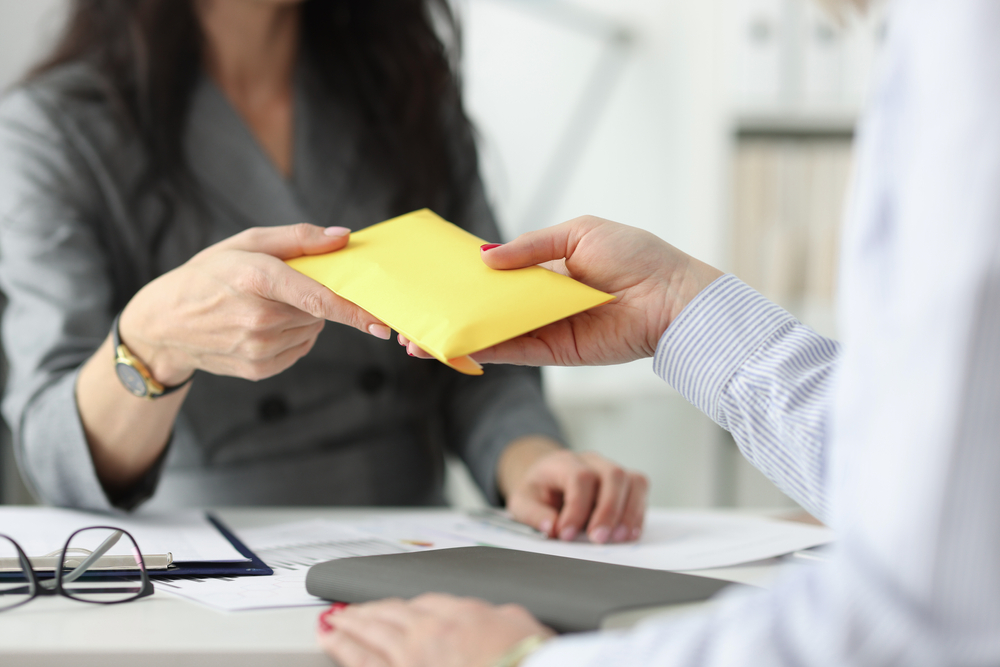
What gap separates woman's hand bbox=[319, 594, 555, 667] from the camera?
15.9 inches

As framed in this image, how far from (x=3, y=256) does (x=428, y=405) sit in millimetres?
554

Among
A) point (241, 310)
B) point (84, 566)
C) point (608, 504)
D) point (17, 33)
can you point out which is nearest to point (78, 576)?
point (84, 566)

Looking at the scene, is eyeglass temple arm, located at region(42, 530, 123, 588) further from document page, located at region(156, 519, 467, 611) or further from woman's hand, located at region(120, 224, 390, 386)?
woman's hand, located at region(120, 224, 390, 386)

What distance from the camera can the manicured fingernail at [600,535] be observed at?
0.73 meters

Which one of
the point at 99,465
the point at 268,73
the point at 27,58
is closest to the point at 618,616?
the point at 99,465

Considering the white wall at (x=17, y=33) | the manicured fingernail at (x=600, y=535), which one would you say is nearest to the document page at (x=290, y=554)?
the manicured fingernail at (x=600, y=535)

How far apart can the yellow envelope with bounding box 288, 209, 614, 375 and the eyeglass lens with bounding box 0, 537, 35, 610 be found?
289 millimetres

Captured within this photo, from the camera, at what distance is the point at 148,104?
1.02m

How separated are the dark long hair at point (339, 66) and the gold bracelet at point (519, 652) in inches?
32.9

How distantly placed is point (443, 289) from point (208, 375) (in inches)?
22.4

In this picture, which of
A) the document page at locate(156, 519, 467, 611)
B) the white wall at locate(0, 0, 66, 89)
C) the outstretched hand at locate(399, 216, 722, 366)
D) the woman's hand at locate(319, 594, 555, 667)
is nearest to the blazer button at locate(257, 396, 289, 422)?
the document page at locate(156, 519, 467, 611)

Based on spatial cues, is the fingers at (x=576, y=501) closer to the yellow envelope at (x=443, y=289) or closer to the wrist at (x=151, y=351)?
the yellow envelope at (x=443, y=289)

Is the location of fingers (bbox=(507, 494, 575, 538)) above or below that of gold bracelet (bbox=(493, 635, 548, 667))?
below

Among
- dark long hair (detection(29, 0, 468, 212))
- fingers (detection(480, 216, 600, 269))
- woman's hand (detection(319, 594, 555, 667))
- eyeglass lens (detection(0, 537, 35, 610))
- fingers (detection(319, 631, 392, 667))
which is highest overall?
dark long hair (detection(29, 0, 468, 212))
